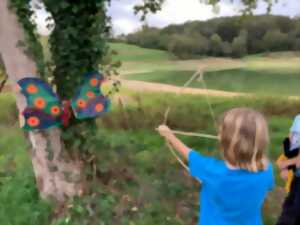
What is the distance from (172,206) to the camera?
547 centimetres

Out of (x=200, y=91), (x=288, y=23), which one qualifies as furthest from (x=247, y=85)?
(x=288, y=23)

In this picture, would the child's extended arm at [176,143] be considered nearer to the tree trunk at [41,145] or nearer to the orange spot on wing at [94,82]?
the orange spot on wing at [94,82]

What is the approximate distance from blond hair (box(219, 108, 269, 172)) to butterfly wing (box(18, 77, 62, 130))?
2.27 m

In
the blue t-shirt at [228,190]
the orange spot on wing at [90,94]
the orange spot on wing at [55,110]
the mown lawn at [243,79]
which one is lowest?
the mown lawn at [243,79]

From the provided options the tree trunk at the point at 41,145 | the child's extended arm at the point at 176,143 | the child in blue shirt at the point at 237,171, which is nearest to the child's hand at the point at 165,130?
the child's extended arm at the point at 176,143

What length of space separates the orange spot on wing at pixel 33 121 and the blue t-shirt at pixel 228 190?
2.10 meters

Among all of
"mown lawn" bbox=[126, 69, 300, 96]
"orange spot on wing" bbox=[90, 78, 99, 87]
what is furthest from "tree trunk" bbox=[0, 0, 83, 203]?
"mown lawn" bbox=[126, 69, 300, 96]

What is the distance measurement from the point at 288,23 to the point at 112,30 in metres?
4.41

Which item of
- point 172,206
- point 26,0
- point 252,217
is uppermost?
point 26,0

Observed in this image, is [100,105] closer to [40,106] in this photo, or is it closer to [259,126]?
[40,106]

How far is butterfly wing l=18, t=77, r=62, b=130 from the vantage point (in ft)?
16.1

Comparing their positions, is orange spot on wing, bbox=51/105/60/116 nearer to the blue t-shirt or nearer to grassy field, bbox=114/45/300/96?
the blue t-shirt

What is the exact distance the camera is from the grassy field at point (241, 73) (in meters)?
8.13

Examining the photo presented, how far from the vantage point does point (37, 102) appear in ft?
16.1
